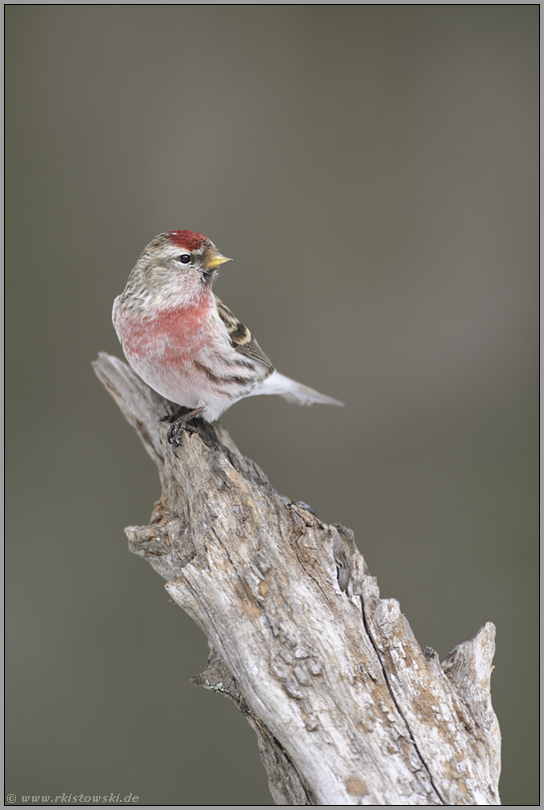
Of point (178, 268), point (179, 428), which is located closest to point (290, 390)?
point (179, 428)

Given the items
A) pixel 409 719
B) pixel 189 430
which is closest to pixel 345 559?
pixel 409 719

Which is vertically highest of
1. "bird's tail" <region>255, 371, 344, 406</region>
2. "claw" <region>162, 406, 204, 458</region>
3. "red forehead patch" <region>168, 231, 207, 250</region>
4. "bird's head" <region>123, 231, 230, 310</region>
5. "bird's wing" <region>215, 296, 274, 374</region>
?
"red forehead patch" <region>168, 231, 207, 250</region>

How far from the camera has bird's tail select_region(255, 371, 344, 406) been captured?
2393 mm

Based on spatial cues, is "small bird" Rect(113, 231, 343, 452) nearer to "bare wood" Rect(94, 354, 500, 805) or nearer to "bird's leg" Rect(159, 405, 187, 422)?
"bird's leg" Rect(159, 405, 187, 422)

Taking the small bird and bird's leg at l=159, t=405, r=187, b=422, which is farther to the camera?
bird's leg at l=159, t=405, r=187, b=422

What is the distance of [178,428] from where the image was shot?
6.54 feet

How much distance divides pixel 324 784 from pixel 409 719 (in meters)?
0.22

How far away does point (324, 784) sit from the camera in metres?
1.29

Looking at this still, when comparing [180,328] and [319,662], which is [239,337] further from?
[319,662]

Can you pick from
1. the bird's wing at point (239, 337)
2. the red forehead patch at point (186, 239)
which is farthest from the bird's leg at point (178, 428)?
the red forehead patch at point (186, 239)

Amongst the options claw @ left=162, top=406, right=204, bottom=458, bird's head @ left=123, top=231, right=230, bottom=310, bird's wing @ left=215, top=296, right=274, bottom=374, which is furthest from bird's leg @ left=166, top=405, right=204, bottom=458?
bird's head @ left=123, top=231, right=230, bottom=310

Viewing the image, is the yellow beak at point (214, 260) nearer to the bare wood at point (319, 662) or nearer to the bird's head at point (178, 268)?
the bird's head at point (178, 268)

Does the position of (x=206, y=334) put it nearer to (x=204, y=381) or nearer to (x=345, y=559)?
(x=204, y=381)

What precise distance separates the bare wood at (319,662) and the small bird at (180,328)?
409mm
